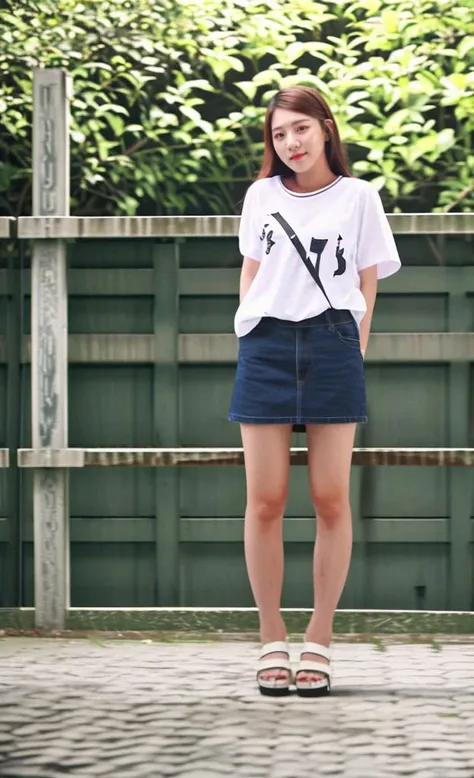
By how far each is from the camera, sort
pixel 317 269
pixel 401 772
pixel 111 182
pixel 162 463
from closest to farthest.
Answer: pixel 401 772, pixel 317 269, pixel 162 463, pixel 111 182

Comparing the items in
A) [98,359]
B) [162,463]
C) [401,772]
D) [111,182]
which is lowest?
[401,772]

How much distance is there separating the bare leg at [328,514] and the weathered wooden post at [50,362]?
1360 millimetres

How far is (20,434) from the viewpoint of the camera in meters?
5.43

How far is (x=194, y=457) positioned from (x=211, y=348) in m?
0.43

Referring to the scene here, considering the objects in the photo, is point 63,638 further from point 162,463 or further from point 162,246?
point 162,246

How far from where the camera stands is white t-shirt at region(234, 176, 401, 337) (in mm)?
4203

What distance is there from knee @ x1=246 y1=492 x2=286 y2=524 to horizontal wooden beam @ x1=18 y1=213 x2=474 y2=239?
137 cm

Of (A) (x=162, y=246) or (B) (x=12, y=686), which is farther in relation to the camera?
(A) (x=162, y=246)

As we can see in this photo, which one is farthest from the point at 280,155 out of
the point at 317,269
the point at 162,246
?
the point at 162,246

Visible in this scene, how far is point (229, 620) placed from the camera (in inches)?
209

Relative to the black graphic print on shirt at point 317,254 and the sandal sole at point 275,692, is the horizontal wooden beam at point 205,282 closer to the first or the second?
the black graphic print on shirt at point 317,254

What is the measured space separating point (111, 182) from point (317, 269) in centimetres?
167

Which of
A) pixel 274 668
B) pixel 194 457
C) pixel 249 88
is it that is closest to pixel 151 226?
pixel 249 88

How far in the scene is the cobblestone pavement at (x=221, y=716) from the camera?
11.2 ft
